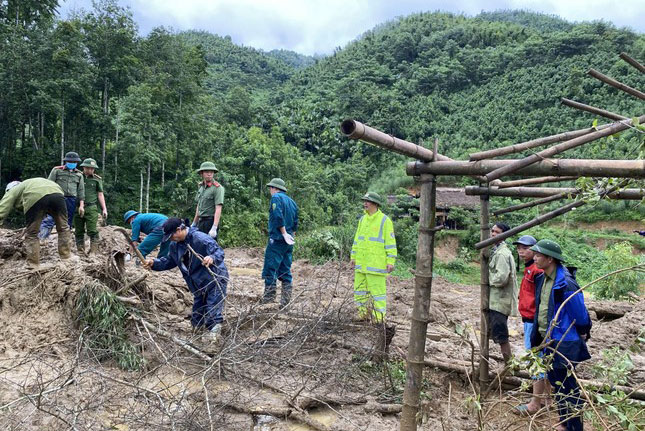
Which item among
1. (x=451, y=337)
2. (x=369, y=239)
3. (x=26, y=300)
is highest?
(x=369, y=239)

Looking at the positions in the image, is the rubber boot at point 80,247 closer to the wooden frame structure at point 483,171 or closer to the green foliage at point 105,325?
the green foliage at point 105,325

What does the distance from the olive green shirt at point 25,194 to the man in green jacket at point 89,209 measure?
1.53 metres

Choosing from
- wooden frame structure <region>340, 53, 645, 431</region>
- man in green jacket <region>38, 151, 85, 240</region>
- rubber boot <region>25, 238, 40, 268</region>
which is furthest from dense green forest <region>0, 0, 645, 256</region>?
man in green jacket <region>38, 151, 85, 240</region>

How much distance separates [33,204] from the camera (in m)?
5.41

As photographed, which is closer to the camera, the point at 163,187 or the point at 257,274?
the point at 257,274

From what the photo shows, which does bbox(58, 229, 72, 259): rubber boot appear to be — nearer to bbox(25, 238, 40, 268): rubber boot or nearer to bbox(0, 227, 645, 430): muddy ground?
bbox(0, 227, 645, 430): muddy ground

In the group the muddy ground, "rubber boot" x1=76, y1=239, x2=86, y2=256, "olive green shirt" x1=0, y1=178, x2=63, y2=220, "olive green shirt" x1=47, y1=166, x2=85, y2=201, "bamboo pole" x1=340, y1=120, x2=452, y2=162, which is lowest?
the muddy ground

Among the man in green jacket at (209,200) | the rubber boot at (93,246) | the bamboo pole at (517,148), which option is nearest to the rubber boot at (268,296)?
the man in green jacket at (209,200)

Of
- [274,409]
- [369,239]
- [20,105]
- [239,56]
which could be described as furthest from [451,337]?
[239,56]

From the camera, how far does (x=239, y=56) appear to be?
6166 cm

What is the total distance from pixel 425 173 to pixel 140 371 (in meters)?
2.91

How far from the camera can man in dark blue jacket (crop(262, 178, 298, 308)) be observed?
227 inches

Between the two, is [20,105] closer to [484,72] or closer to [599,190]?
[599,190]

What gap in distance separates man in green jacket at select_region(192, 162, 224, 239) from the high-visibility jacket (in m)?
2.09
